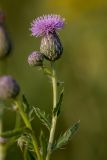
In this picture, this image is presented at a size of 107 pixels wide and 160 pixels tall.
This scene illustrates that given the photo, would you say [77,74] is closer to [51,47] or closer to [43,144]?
[51,47]

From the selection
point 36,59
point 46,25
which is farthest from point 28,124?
point 46,25

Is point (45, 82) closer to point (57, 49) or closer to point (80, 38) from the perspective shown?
point (80, 38)

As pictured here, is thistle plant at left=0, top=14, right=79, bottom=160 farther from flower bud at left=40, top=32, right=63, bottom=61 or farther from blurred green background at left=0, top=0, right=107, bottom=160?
blurred green background at left=0, top=0, right=107, bottom=160

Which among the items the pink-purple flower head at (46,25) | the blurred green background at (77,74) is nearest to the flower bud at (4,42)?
the pink-purple flower head at (46,25)

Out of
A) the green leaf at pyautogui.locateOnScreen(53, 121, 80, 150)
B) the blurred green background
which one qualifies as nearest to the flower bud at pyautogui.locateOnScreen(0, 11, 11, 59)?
the green leaf at pyautogui.locateOnScreen(53, 121, 80, 150)

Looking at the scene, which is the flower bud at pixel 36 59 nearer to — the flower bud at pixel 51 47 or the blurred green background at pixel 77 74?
the flower bud at pixel 51 47
